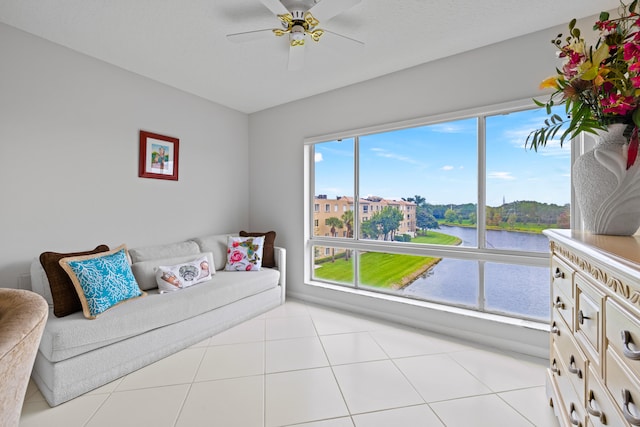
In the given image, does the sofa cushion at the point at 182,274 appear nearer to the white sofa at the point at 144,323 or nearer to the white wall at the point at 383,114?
the white sofa at the point at 144,323

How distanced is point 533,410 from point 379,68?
293 centimetres

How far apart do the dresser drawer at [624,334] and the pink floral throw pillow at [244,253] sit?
116 inches

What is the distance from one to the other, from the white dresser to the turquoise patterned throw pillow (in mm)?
2644

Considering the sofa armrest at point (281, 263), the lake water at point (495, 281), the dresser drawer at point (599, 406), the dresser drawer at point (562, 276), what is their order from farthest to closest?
the sofa armrest at point (281, 263) → the lake water at point (495, 281) → the dresser drawer at point (562, 276) → the dresser drawer at point (599, 406)

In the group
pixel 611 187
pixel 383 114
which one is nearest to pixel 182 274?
pixel 383 114

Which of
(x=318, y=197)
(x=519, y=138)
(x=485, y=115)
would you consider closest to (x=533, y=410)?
(x=519, y=138)

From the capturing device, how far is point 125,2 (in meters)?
1.85

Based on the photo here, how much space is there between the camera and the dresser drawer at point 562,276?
1.23 meters

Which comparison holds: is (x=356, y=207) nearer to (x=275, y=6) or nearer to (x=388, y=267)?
(x=388, y=267)

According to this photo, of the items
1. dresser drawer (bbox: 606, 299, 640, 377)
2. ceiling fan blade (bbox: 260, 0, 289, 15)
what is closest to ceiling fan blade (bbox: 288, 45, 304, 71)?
ceiling fan blade (bbox: 260, 0, 289, 15)

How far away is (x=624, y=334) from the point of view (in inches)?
30.0

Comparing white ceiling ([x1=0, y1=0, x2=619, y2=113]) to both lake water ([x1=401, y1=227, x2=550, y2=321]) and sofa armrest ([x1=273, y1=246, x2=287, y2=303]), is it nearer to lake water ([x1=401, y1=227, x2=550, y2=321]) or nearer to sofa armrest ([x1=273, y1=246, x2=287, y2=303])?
lake water ([x1=401, y1=227, x2=550, y2=321])

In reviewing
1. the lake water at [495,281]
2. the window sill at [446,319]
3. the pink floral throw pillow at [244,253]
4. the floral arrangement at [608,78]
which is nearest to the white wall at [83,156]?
the pink floral throw pillow at [244,253]

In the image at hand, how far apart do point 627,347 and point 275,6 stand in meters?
2.18
